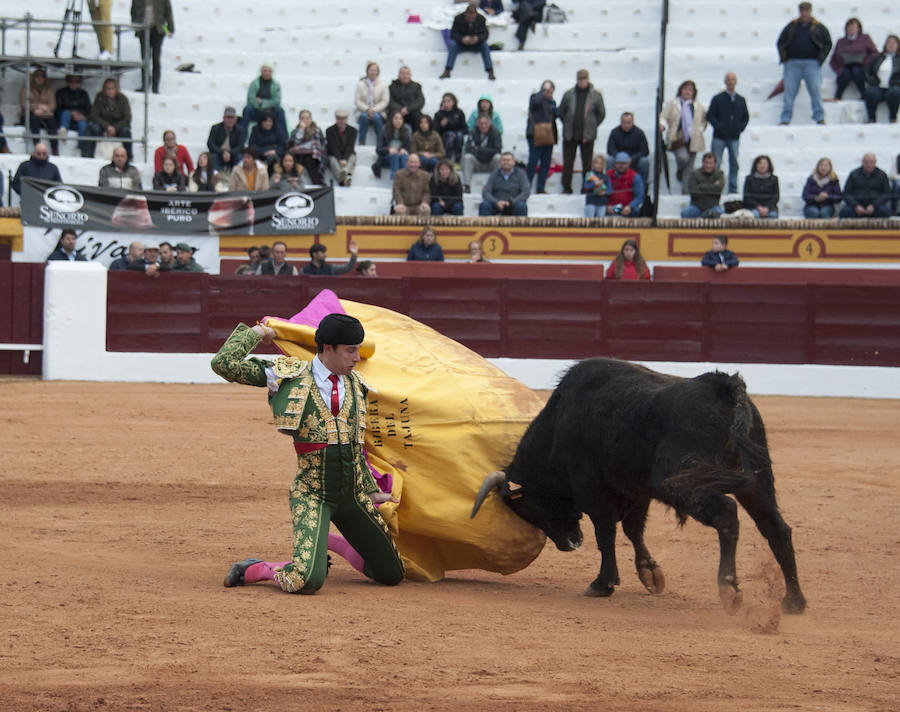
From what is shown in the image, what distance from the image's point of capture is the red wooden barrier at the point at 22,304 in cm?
1345

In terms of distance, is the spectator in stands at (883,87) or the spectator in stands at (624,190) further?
the spectator in stands at (883,87)

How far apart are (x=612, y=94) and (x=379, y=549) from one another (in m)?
12.9

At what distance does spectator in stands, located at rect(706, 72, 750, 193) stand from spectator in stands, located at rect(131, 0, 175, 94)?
22.5ft

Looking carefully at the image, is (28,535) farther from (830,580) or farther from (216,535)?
(830,580)

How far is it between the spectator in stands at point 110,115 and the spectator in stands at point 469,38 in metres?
4.11

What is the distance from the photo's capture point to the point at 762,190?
48.6ft

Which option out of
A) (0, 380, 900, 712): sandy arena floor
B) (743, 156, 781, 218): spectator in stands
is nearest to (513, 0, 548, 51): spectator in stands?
(743, 156, 781, 218): spectator in stands

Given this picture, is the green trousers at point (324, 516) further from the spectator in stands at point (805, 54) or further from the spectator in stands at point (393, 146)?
the spectator in stands at point (805, 54)

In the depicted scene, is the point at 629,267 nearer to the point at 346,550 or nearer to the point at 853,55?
the point at 853,55

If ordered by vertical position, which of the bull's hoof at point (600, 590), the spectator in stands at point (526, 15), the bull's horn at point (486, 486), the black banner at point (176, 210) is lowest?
the bull's hoof at point (600, 590)

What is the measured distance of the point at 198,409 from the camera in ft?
36.6

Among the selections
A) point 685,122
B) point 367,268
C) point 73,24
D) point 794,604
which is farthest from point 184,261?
point 794,604

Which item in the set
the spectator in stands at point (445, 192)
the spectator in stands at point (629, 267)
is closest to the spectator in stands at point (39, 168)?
the spectator in stands at point (445, 192)

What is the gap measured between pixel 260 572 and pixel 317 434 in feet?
1.85
